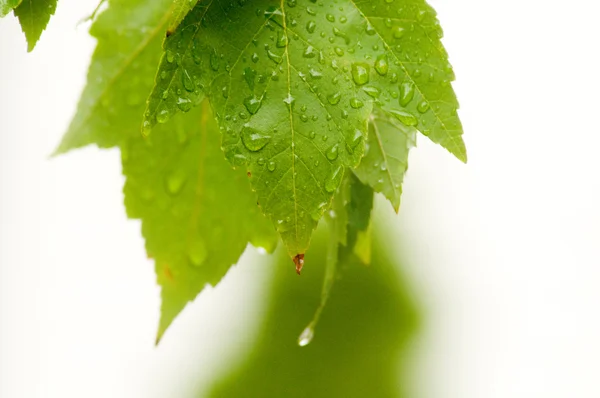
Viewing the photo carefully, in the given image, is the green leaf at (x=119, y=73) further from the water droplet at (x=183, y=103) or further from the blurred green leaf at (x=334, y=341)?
the blurred green leaf at (x=334, y=341)

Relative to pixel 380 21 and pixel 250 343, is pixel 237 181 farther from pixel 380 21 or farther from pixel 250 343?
pixel 250 343

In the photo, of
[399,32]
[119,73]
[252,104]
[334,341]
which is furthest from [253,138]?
[334,341]

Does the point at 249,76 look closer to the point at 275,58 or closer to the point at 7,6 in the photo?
the point at 275,58

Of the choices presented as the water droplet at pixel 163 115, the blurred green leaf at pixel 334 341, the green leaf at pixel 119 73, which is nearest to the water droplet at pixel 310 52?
the water droplet at pixel 163 115

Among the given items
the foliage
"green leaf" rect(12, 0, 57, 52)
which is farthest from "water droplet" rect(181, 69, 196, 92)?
"green leaf" rect(12, 0, 57, 52)

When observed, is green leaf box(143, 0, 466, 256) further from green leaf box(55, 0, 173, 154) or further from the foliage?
green leaf box(55, 0, 173, 154)

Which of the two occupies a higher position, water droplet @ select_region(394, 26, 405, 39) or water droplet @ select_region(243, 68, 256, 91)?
water droplet @ select_region(394, 26, 405, 39)
